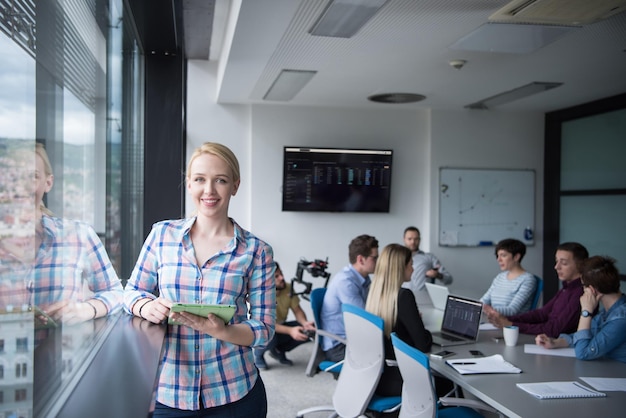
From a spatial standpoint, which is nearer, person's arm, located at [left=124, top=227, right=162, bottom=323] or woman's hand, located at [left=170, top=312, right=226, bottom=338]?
woman's hand, located at [left=170, top=312, right=226, bottom=338]

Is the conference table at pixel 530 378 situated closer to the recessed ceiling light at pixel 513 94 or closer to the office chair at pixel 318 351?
the office chair at pixel 318 351

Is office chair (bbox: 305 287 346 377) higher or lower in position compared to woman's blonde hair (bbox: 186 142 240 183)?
lower

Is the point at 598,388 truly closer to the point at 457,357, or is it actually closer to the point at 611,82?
the point at 457,357

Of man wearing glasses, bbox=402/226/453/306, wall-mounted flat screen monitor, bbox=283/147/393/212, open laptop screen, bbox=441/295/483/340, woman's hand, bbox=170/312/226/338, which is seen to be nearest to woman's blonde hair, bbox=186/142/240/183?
woman's hand, bbox=170/312/226/338

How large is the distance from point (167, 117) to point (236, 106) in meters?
3.58

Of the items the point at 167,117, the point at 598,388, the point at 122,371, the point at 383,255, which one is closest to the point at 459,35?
the point at 383,255

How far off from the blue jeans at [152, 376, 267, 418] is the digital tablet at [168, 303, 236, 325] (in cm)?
34

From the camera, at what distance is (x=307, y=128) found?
695 cm

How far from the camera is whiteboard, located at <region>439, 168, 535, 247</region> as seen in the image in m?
7.21

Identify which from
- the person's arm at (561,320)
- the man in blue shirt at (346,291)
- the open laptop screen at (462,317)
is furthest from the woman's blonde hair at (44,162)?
the person's arm at (561,320)

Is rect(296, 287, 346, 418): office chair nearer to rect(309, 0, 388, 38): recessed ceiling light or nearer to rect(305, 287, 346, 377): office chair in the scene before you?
rect(305, 287, 346, 377): office chair

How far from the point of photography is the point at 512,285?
4707 millimetres

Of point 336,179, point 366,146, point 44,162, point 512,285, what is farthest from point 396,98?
point 44,162

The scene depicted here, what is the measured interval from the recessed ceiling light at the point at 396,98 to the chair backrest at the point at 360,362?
3.48 meters
